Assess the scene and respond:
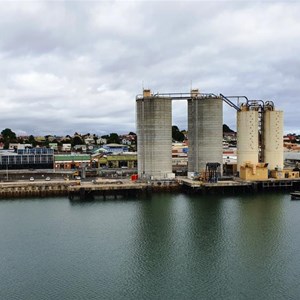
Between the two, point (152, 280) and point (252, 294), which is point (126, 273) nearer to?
point (152, 280)

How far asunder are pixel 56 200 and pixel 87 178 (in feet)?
31.3

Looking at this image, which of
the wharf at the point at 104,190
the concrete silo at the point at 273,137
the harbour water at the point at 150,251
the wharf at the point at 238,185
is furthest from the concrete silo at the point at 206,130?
the harbour water at the point at 150,251

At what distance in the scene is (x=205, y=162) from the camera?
143 feet

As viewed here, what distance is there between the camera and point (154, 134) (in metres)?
43.0

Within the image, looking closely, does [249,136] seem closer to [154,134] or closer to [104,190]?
[154,134]

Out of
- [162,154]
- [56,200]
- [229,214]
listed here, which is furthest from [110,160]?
[229,214]

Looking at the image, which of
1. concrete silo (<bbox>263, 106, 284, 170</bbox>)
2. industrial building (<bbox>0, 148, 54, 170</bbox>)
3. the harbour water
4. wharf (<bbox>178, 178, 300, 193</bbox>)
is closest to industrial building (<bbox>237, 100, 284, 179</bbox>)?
concrete silo (<bbox>263, 106, 284, 170</bbox>)

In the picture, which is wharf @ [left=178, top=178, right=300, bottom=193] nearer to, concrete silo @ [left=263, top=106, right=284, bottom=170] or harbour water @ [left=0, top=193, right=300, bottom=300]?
concrete silo @ [left=263, top=106, right=284, bottom=170]

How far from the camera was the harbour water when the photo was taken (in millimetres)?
16078

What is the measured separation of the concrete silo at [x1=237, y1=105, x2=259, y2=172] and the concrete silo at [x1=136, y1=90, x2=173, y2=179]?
24.9 ft

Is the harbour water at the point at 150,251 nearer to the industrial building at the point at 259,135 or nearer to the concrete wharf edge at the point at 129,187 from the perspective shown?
the concrete wharf edge at the point at 129,187

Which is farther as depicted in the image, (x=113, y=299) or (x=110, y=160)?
(x=110, y=160)

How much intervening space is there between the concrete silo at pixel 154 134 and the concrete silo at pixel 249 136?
7595mm

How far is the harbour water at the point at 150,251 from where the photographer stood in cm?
1608
